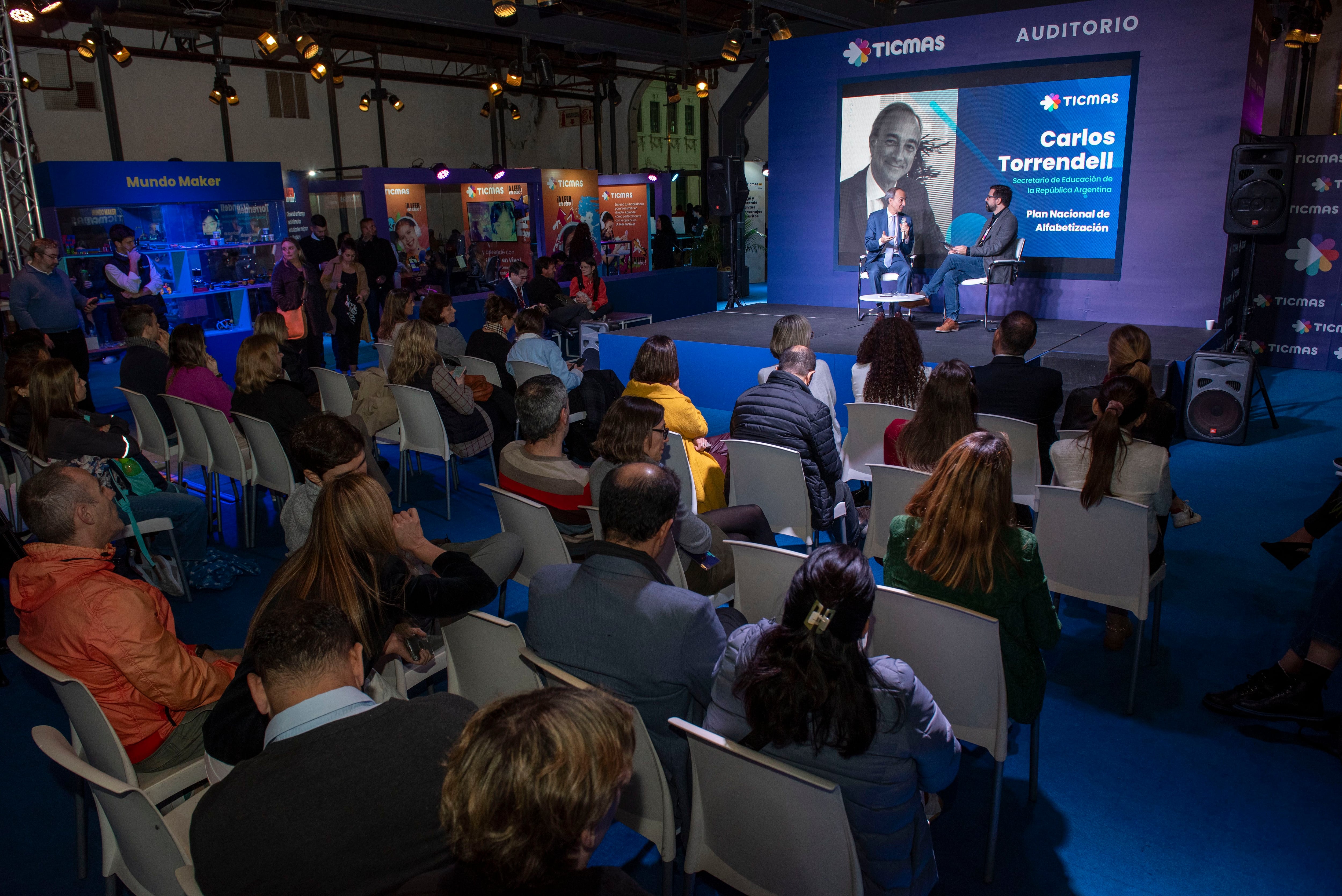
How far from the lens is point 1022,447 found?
13.2 ft

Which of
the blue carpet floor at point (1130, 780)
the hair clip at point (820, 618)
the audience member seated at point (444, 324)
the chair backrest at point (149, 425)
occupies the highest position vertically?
the audience member seated at point (444, 324)

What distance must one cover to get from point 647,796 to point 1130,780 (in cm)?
168

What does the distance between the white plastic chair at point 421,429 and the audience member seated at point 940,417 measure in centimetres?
263

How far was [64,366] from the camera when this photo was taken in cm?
397

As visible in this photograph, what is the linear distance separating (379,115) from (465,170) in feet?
17.3

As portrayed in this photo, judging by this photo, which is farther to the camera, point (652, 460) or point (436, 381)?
point (436, 381)

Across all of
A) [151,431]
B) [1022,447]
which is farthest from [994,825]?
[151,431]

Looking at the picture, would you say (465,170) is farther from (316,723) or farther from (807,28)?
(316,723)

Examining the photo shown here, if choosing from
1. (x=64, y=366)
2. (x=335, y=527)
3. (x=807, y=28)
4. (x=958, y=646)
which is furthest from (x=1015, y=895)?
(x=807, y=28)

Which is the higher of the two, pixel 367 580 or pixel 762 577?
pixel 367 580

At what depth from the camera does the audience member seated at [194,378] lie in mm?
4926

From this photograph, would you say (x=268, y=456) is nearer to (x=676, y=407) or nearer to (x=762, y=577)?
(x=676, y=407)

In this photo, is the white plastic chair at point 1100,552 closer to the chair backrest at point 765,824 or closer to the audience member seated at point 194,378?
the chair backrest at point 765,824

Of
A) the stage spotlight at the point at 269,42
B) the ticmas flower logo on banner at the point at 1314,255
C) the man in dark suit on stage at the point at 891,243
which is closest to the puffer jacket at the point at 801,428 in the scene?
the man in dark suit on stage at the point at 891,243
